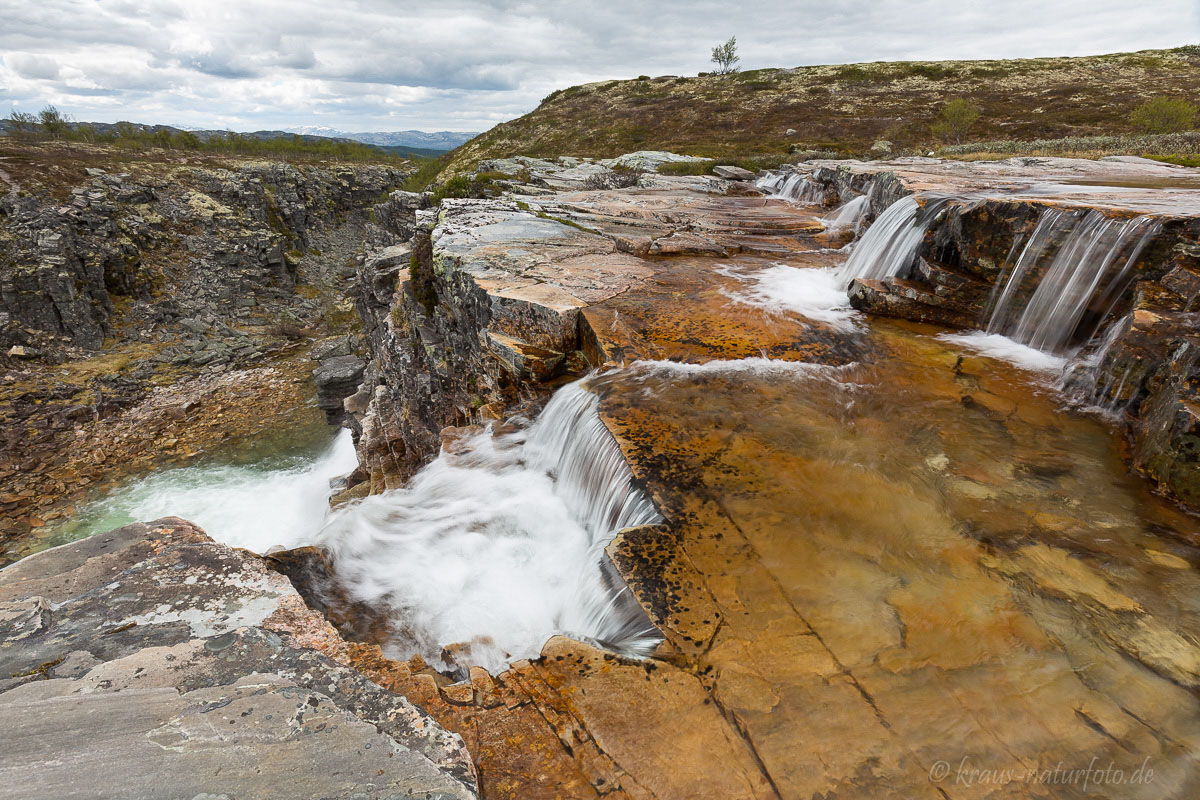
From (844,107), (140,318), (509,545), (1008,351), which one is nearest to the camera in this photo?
(509,545)

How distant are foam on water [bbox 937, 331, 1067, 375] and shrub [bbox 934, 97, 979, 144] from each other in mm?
38260

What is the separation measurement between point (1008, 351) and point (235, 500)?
23136 millimetres

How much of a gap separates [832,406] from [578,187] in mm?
A: 21207

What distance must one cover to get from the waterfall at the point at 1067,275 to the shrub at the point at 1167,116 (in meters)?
35.4

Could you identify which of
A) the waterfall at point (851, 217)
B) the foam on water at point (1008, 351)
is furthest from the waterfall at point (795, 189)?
the foam on water at point (1008, 351)

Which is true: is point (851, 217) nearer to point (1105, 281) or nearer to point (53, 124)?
point (1105, 281)

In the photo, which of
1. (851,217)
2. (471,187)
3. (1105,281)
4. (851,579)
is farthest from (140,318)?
(1105,281)

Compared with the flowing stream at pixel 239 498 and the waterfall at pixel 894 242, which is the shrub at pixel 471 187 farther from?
the waterfall at pixel 894 242

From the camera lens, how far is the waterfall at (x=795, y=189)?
2027 centimetres

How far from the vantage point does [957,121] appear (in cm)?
3706

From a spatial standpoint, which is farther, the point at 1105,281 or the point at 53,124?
the point at 53,124

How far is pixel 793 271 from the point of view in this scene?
40.1ft

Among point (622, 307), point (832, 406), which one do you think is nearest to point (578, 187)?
point (622, 307)

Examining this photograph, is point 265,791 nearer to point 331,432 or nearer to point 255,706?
point 255,706
